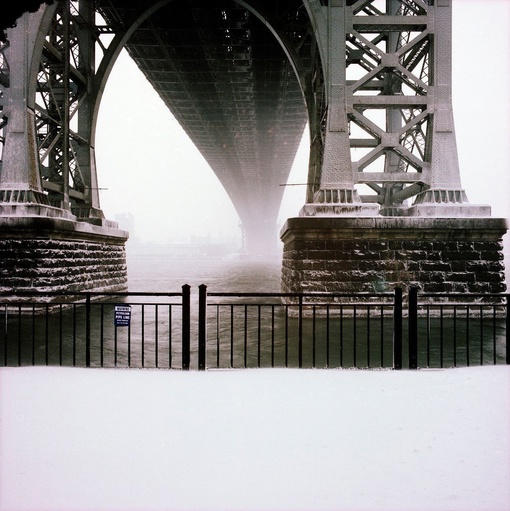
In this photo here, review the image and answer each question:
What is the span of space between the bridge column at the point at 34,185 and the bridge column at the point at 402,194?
265 inches

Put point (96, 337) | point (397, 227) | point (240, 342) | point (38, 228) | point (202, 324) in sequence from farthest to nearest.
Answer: point (38, 228) < point (397, 227) < point (96, 337) < point (240, 342) < point (202, 324)

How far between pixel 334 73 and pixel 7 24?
10.9 m

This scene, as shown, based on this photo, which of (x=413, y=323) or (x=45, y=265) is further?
(x=45, y=265)

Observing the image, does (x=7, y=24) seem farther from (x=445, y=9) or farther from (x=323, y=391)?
(x=445, y=9)

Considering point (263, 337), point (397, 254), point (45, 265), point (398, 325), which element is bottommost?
point (263, 337)

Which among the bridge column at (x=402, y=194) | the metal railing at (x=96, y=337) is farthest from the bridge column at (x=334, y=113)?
the metal railing at (x=96, y=337)

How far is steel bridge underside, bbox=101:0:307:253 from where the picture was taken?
2231cm

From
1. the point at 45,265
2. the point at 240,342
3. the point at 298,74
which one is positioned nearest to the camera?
the point at 240,342

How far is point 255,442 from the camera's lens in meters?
3.54

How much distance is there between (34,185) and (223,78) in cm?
2009

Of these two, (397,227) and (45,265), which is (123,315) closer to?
(45,265)

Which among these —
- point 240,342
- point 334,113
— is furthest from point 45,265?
point 334,113

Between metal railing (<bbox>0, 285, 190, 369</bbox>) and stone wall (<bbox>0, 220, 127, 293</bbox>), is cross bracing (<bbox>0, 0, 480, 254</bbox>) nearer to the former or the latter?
stone wall (<bbox>0, 220, 127, 293</bbox>)

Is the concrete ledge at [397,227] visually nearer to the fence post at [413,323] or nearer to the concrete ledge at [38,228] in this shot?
the fence post at [413,323]
